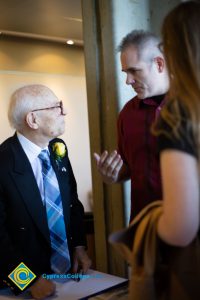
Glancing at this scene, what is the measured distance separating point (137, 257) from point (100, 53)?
1097mm

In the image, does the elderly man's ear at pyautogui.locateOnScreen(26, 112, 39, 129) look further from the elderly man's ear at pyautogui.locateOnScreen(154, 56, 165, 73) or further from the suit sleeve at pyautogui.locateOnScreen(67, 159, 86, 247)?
the elderly man's ear at pyautogui.locateOnScreen(154, 56, 165, 73)

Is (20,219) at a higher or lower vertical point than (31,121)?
lower

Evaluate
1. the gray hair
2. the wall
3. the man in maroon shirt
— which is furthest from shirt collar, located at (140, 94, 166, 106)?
the wall

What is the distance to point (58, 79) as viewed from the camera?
4500 millimetres

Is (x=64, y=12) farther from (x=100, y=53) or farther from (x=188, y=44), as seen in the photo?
(x=188, y=44)

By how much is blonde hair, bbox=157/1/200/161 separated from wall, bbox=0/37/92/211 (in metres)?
3.48

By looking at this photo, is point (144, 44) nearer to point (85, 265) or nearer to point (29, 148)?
point (29, 148)

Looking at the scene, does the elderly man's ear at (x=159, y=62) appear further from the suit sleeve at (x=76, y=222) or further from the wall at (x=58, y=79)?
the wall at (x=58, y=79)

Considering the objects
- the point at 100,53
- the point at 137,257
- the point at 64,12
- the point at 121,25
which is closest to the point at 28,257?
the point at 137,257

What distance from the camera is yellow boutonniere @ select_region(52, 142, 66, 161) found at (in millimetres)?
1730

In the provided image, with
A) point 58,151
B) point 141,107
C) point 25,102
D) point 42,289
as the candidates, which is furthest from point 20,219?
point 141,107

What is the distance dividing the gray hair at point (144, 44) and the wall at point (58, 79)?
2.97m

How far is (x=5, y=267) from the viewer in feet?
4.71

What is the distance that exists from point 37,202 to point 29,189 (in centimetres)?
7
